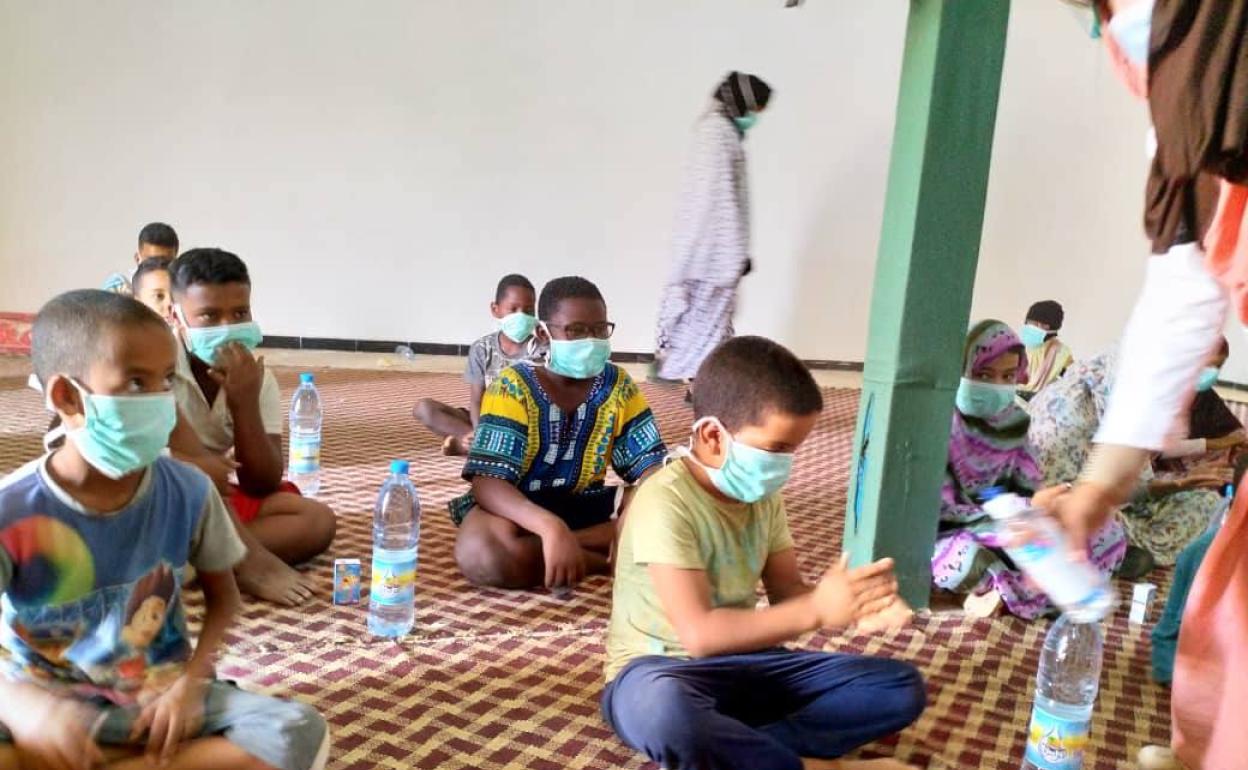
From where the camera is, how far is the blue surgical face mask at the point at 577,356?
246 cm

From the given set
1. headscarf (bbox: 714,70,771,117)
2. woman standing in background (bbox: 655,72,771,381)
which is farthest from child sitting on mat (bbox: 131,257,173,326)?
headscarf (bbox: 714,70,771,117)

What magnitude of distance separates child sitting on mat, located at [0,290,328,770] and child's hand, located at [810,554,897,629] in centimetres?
78

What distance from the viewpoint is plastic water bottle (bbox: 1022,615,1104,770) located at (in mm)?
1629

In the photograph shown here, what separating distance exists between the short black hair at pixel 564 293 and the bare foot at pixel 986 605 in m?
1.30

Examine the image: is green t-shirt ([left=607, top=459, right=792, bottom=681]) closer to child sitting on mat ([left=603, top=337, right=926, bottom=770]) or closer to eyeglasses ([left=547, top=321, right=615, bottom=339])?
child sitting on mat ([left=603, top=337, right=926, bottom=770])

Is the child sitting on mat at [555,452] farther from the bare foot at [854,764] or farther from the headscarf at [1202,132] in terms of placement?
the headscarf at [1202,132]

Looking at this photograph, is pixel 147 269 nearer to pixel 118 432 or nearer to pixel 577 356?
pixel 577 356

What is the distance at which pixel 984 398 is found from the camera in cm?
A: 265

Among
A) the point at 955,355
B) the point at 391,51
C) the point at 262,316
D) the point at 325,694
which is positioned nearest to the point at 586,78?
the point at 391,51

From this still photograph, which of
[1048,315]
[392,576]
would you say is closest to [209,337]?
[392,576]

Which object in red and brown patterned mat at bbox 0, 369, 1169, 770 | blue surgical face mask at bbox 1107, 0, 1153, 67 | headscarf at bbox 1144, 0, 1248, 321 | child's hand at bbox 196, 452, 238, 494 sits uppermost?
blue surgical face mask at bbox 1107, 0, 1153, 67

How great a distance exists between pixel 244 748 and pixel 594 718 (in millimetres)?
706

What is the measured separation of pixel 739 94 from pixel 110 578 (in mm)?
3137

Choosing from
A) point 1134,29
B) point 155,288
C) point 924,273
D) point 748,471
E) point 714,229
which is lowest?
point 748,471
